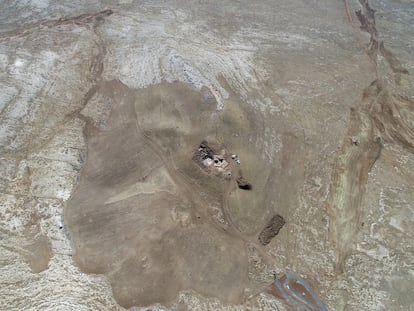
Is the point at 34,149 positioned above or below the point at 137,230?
above

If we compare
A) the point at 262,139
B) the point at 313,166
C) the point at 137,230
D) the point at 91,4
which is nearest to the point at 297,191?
the point at 313,166

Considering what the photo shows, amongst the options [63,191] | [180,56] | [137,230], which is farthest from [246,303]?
[180,56]

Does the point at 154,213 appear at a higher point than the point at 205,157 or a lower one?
lower

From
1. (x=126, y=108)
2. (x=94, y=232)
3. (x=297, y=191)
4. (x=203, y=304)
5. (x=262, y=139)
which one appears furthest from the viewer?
(x=126, y=108)

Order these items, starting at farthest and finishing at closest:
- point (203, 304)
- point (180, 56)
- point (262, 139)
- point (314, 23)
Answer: point (314, 23)
point (180, 56)
point (262, 139)
point (203, 304)

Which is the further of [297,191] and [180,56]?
[180,56]

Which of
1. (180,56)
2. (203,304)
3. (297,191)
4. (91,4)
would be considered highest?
(91,4)

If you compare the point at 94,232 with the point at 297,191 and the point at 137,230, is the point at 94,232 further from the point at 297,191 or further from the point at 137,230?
the point at 297,191

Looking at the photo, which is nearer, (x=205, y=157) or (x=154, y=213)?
(x=154, y=213)
